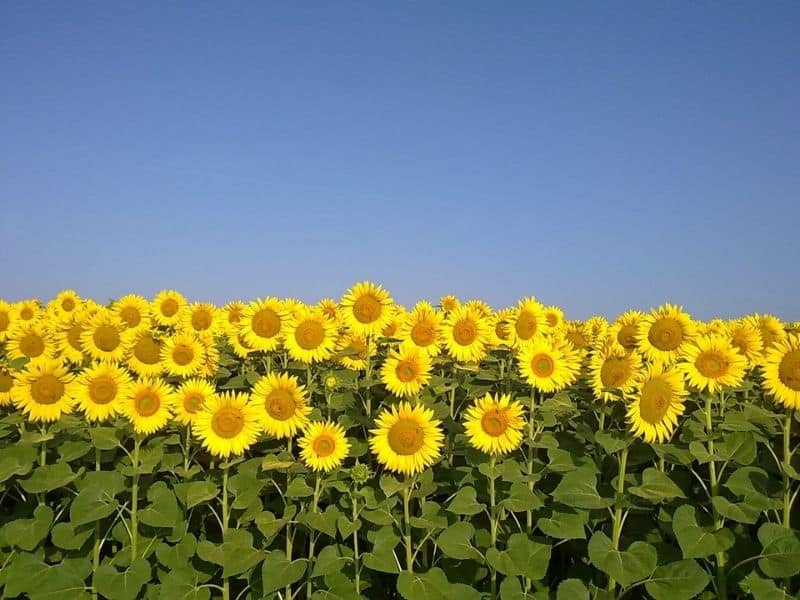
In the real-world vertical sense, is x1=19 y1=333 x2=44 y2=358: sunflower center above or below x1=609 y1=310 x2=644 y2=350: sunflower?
→ below

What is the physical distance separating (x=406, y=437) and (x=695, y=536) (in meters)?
2.40

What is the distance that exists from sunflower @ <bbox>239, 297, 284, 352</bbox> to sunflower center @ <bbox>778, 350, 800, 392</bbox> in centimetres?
482

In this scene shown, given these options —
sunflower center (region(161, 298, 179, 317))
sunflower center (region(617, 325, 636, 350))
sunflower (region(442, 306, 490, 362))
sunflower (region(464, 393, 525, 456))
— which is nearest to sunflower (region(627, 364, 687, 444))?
sunflower (region(464, 393, 525, 456))

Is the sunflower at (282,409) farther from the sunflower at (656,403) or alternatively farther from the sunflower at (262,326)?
the sunflower at (656,403)

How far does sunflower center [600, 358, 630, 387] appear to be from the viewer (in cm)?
562

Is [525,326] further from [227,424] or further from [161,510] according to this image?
[161,510]

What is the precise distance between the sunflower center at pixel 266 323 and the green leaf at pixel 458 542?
9.64 feet

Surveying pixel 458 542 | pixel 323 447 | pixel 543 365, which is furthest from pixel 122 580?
pixel 543 365

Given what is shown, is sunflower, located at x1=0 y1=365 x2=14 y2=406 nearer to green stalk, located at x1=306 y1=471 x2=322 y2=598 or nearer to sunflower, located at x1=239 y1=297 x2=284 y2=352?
sunflower, located at x1=239 y1=297 x2=284 y2=352

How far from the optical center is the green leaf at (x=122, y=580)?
5.48 metres

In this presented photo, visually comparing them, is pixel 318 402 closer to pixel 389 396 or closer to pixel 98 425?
pixel 389 396

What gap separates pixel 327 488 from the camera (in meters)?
5.87

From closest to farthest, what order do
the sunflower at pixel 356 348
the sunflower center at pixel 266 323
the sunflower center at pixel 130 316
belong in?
1. the sunflower center at pixel 266 323
2. the sunflower at pixel 356 348
3. the sunflower center at pixel 130 316

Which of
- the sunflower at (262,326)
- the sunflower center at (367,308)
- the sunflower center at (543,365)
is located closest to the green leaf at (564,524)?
the sunflower center at (543,365)
